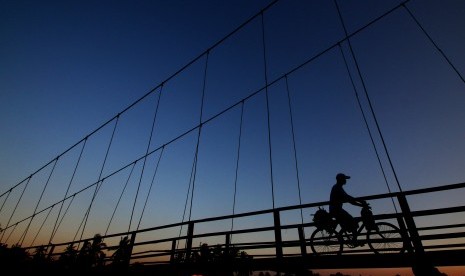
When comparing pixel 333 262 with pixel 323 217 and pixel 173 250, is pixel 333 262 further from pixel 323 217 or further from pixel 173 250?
pixel 173 250

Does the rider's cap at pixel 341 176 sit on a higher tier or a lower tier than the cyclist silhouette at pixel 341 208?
higher

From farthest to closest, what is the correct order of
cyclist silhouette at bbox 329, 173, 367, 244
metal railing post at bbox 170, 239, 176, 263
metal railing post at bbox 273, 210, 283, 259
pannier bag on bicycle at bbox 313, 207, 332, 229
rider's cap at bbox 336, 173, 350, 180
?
metal railing post at bbox 170, 239, 176, 263 → rider's cap at bbox 336, 173, 350, 180 → pannier bag on bicycle at bbox 313, 207, 332, 229 → cyclist silhouette at bbox 329, 173, 367, 244 → metal railing post at bbox 273, 210, 283, 259

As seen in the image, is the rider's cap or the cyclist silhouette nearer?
the cyclist silhouette

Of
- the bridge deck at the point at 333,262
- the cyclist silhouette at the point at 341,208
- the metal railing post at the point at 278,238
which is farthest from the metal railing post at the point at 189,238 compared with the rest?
the cyclist silhouette at the point at 341,208

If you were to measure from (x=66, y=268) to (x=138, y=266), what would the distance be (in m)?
5.43

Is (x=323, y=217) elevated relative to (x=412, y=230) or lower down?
elevated

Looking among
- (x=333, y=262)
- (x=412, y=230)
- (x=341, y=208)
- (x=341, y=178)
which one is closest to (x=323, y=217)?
(x=341, y=208)

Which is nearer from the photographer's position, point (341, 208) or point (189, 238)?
point (341, 208)

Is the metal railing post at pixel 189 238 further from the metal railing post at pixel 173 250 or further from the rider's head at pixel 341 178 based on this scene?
the rider's head at pixel 341 178

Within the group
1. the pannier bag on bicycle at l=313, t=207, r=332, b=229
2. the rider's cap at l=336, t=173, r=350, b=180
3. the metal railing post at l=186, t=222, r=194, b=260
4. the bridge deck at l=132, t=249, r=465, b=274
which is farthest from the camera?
the metal railing post at l=186, t=222, r=194, b=260

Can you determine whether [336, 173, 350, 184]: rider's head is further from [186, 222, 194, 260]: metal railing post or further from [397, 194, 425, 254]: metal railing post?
[186, 222, 194, 260]: metal railing post

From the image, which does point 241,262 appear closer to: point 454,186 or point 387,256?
Result: point 387,256

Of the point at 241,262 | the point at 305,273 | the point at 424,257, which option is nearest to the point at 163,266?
the point at 241,262

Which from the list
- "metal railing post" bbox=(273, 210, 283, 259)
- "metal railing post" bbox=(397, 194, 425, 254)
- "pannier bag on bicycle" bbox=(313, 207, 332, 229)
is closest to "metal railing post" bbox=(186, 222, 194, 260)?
"metal railing post" bbox=(273, 210, 283, 259)
